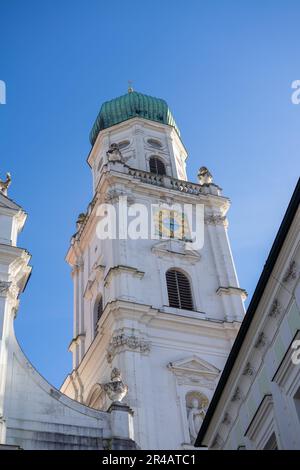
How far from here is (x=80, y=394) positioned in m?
33.1

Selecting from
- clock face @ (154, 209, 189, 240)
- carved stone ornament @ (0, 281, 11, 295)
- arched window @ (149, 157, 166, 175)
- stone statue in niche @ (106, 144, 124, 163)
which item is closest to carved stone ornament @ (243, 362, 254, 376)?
carved stone ornament @ (0, 281, 11, 295)

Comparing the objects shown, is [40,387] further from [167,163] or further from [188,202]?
[167,163]

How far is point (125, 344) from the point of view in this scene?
29688 mm

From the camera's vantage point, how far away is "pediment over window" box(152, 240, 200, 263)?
35.2 m

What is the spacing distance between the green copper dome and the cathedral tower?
41 cm

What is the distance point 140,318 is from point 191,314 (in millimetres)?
2882

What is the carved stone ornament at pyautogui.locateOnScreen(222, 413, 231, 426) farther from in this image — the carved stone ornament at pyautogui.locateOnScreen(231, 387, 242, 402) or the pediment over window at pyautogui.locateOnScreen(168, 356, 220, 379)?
the pediment over window at pyautogui.locateOnScreen(168, 356, 220, 379)

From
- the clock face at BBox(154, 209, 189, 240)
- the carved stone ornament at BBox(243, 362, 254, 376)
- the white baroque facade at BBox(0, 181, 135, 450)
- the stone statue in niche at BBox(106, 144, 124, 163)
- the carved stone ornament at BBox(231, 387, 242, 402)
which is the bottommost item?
the carved stone ornament at BBox(231, 387, 242, 402)

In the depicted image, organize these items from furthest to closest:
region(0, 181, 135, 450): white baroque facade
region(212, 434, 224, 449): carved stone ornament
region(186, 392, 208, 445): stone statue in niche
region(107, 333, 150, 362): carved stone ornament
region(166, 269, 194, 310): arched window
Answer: region(166, 269, 194, 310): arched window, region(107, 333, 150, 362): carved stone ornament, region(186, 392, 208, 445): stone statue in niche, region(0, 181, 135, 450): white baroque facade, region(212, 434, 224, 449): carved stone ornament

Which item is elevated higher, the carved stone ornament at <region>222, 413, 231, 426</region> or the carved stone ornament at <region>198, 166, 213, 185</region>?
the carved stone ornament at <region>198, 166, 213, 185</region>

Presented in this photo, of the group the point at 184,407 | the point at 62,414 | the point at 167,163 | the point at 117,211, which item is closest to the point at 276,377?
the point at 62,414

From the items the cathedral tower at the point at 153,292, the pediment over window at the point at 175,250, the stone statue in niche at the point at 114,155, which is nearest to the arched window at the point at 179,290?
the cathedral tower at the point at 153,292

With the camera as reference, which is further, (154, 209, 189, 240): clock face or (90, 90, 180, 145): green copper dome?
(90, 90, 180, 145): green copper dome
